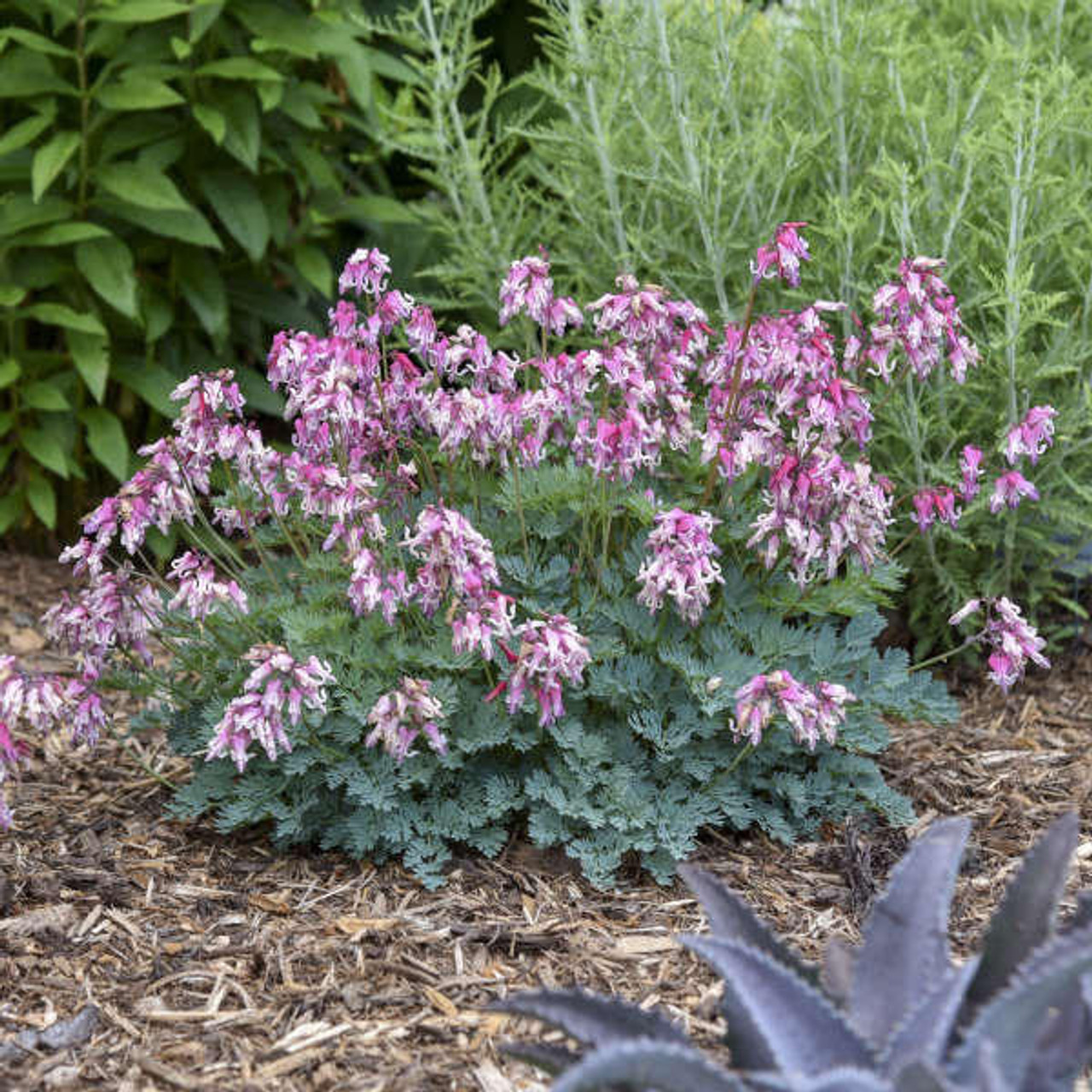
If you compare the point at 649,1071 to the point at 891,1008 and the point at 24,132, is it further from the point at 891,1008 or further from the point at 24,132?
the point at 24,132

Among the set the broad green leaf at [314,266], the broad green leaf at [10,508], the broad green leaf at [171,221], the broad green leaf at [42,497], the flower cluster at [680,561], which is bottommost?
the broad green leaf at [10,508]

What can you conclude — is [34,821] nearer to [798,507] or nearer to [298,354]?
[298,354]

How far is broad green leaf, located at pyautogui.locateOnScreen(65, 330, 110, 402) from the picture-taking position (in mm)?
4566

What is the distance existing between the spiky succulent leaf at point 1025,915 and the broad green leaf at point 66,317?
360cm

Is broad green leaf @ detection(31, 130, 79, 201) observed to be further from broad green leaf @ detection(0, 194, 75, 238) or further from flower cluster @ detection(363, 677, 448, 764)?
Answer: flower cluster @ detection(363, 677, 448, 764)

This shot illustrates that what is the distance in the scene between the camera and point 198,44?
4.69m

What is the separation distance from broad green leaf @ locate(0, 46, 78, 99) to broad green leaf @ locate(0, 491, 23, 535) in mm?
1358

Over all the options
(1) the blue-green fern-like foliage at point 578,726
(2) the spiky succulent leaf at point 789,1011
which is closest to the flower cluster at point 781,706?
(1) the blue-green fern-like foliage at point 578,726

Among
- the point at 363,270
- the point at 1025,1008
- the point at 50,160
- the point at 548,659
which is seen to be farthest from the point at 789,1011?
the point at 50,160

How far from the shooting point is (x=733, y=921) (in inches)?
75.6

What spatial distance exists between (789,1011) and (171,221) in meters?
3.64

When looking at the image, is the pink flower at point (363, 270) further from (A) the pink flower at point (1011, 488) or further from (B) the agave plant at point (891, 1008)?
(B) the agave plant at point (891, 1008)

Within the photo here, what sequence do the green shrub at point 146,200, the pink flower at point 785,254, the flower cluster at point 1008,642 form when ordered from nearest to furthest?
the pink flower at point 785,254 < the flower cluster at point 1008,642 < the green shrub at point 146,200

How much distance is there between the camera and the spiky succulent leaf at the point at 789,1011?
5.55 ft
